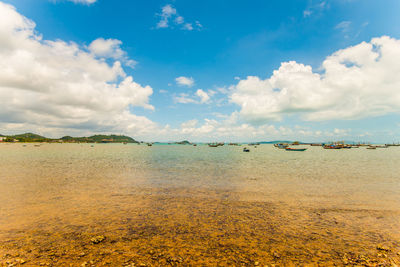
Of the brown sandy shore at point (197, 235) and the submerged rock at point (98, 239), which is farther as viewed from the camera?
the submerged rock at point (98, 239)

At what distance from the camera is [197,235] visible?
1045 cm

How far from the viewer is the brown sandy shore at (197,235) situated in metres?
8.08

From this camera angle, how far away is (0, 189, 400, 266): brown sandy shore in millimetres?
8078

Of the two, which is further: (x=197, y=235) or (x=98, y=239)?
(x=197, y=235)

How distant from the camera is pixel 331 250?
902 centimetres

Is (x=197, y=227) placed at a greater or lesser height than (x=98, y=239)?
lesser

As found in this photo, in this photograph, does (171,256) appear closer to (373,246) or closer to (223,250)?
(223,250)

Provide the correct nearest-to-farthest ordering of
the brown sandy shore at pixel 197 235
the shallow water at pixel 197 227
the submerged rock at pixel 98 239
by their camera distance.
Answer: the brown sandy shore at pixel 197 235
the shallow water at pixel 197 227
the submerged rock at pixel 98 239

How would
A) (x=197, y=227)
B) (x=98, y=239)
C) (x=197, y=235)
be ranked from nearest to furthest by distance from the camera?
(x=98, y=239) < (x=197, y=235) < (x=197, y=227)

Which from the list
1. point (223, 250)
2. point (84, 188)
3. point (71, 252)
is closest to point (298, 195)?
point (223, 250)

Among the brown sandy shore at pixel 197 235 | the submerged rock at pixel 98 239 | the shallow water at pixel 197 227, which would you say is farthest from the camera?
the submerged rock at pixel 98 239

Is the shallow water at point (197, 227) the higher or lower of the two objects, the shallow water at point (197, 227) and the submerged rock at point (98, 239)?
the lower

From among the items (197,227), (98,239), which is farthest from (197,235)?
(98,239)

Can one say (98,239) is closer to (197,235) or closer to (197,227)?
(197,235)
